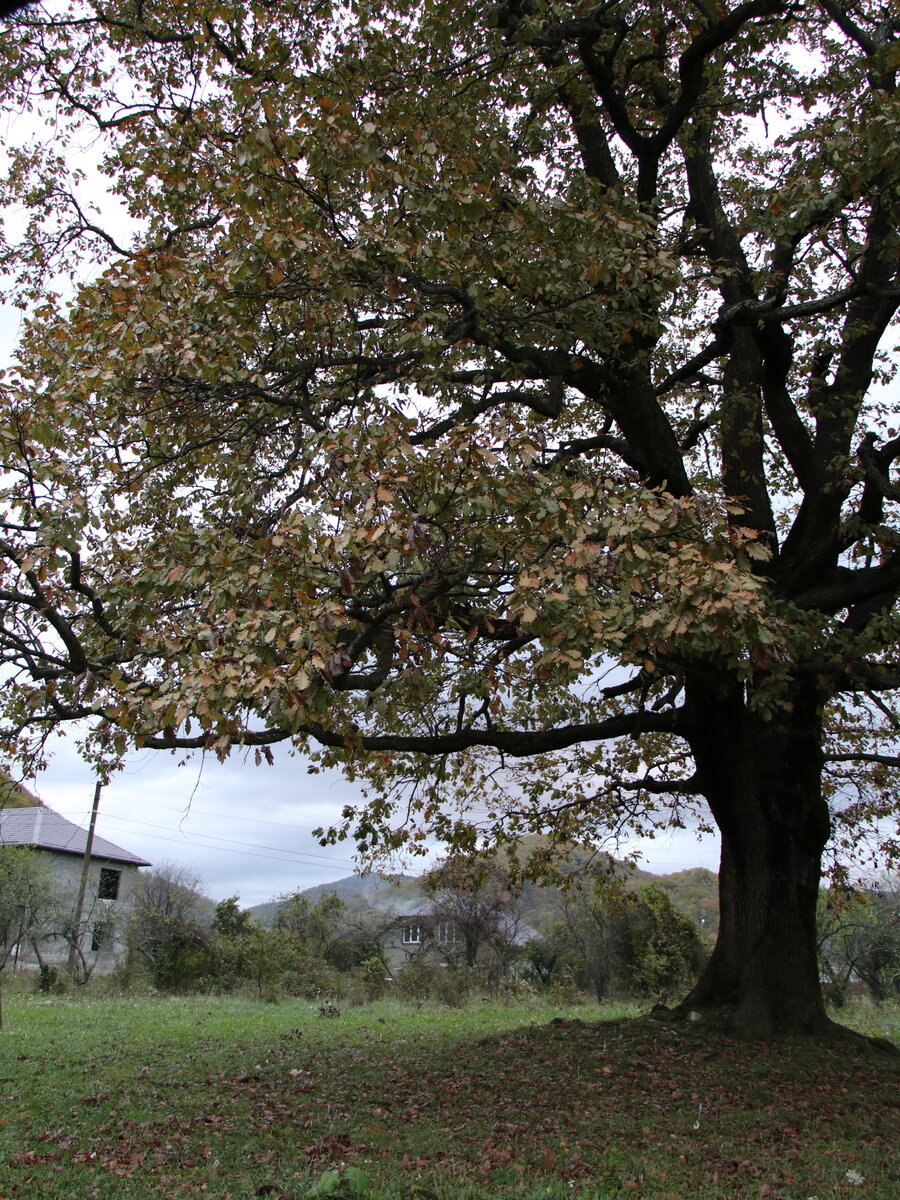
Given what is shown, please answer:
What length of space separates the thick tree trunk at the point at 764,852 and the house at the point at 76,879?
2321cm

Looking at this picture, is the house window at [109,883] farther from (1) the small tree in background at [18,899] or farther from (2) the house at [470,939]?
(2) the house at [470,939]

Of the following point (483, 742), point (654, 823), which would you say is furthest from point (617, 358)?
point (654, 823)

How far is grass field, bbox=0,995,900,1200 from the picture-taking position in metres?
4.86

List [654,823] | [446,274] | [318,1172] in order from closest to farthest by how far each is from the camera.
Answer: [318,1172]
[446,274]
[654,823]

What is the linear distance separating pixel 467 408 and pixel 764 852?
6.34 meters

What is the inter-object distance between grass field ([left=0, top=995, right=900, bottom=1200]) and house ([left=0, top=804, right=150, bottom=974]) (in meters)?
20.8

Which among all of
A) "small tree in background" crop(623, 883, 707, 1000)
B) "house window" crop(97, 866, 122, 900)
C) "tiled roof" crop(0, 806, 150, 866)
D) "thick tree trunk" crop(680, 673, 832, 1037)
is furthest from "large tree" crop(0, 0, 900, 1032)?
"house window" crop(97, 866, 122, 900)

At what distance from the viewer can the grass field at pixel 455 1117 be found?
4.86 metres

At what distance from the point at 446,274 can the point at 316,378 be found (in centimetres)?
209

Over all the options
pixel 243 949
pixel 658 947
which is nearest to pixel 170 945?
pixel 243 949

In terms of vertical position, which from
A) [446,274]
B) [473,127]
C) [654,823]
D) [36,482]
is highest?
[473,127]

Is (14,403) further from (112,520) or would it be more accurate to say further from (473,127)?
(473,127)

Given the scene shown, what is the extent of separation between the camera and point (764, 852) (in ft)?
32.2

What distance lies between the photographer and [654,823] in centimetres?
1323
